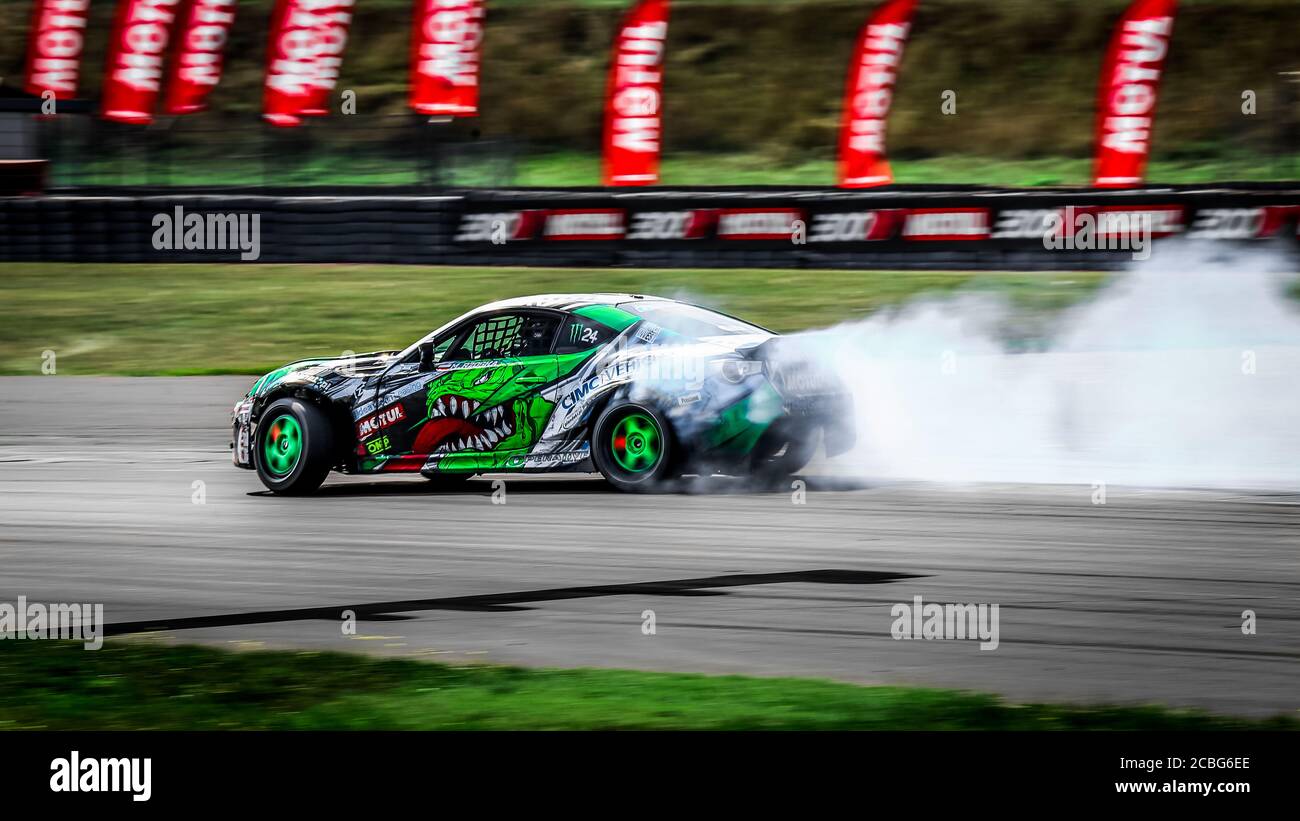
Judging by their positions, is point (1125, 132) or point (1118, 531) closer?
point (1118, 531)

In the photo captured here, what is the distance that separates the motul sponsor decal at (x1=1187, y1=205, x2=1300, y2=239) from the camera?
22.8 meters

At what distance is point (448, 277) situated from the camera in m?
27.1

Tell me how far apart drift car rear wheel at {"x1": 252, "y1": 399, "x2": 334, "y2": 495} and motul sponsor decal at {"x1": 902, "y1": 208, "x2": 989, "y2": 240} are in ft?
44.7

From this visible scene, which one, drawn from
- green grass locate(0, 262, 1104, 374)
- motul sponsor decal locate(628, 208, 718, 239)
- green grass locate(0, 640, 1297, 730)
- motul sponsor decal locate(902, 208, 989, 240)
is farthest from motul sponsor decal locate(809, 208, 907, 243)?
green grass locate(0, 640, 1297, 730)

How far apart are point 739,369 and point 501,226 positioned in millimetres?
15060

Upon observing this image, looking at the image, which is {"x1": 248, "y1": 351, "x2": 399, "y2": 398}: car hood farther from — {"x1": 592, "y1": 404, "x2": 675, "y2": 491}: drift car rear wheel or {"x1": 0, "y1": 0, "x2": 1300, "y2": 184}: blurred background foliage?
{"x1": 0, "y1": 0, "x2": 1300, "y2": 184}: blurred background foliage

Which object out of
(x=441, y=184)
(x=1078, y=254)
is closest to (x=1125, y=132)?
(x=1078, y=254)

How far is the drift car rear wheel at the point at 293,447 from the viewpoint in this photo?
1258cm

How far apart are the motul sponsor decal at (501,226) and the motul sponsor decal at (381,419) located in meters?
13.9

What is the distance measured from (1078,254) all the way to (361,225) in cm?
979

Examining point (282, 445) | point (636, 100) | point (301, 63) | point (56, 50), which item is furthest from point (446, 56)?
point (282, 445)

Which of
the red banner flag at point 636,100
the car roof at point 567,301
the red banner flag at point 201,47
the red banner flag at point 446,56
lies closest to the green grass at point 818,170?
the red banner flag at point 446,56
